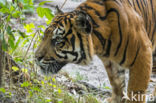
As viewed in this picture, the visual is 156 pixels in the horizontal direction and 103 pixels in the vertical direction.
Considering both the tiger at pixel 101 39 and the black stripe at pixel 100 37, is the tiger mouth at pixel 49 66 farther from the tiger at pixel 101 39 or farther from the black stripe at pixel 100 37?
the black stripe at pixel 100 37

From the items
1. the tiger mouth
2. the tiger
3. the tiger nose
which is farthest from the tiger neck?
the tiger nose

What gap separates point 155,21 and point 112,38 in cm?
76

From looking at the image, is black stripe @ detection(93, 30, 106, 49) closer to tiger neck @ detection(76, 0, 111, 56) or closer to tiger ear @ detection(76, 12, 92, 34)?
tiger neck @ detection(76, 0, 111, 56)

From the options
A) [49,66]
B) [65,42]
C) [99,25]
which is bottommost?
[49,66]

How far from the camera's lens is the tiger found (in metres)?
3.04

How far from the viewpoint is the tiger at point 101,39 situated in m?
3.04

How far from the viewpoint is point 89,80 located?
16.0 ft

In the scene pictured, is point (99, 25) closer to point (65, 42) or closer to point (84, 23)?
point (84, 23)

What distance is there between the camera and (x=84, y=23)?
116 inches

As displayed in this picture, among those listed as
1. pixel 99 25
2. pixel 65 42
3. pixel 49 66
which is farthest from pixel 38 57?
pixel 99 25

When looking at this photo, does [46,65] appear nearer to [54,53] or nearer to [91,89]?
[54,53]

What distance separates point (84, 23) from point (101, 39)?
1.01ft

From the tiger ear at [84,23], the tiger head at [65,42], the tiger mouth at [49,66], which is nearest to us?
the tiger ear at [84,23]

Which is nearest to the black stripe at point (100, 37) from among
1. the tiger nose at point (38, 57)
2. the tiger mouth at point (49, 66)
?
the tiger mouth at point (49, 66)
